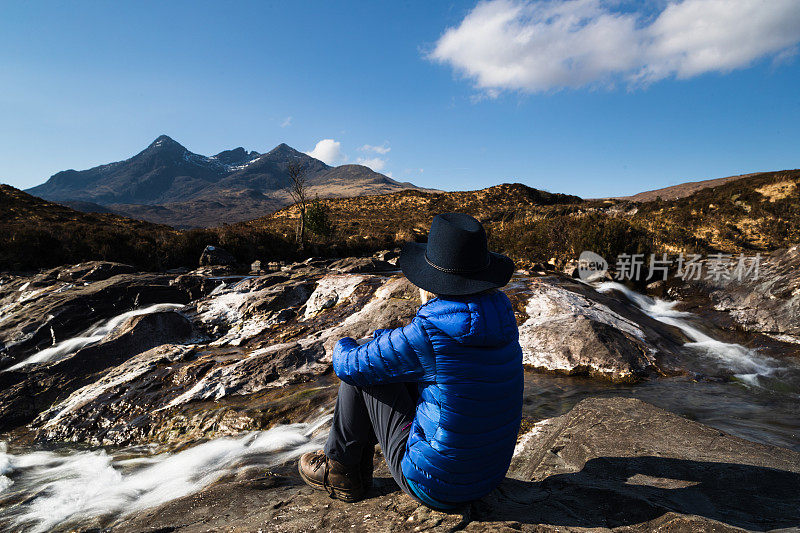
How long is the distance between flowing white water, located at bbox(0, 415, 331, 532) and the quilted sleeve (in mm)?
2500

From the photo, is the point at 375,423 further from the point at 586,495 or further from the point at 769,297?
the point at 769,297

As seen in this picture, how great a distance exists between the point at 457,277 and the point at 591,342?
567 cm

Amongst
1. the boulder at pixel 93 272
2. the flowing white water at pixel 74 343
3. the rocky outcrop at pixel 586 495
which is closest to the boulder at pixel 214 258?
the boulder at pixel 93 272

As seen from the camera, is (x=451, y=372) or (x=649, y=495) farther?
(x=649, y=495)

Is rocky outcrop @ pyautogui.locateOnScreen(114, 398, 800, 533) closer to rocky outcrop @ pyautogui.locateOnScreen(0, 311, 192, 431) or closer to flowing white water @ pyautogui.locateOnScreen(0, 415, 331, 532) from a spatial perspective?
flowing white water @ pyautogui.locateOnScreen(0, 415, 331, 532)

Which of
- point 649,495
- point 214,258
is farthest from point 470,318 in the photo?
point 214,258

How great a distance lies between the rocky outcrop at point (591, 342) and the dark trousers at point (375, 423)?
481 centimetres

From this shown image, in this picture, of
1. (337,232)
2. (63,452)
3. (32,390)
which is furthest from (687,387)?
(337,232)

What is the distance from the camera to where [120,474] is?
4.62m

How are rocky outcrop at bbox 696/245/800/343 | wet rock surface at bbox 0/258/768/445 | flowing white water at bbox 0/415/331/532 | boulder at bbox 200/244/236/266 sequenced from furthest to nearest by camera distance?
boulder at bbox 200/244/236/266 < rocky outcrop at bbox 696/245/800/343 < wet rock surface at bbox 0/258/768/445 < flowing white water at bbox 0/415/331/532

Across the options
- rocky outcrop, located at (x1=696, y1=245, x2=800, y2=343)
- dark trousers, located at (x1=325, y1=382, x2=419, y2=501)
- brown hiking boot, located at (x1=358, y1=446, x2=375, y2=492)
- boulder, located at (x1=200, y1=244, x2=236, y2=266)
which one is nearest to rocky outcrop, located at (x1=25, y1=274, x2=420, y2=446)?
brown hiking boot, located at (x1=358, y1=446, x2=375, y2=492)

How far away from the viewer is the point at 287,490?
3137mm

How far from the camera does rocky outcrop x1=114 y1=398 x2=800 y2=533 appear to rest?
2217mm

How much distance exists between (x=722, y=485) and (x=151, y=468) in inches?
229
